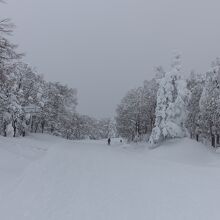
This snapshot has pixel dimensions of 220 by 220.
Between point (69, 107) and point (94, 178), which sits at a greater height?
point (69, 107)

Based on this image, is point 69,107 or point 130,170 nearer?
point 130,170

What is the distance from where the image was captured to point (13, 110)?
49.3 meters

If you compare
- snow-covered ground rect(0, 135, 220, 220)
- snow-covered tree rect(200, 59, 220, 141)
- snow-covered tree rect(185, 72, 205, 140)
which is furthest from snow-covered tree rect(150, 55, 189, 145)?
snow-covered ground rect(0, 135, 220, 220)

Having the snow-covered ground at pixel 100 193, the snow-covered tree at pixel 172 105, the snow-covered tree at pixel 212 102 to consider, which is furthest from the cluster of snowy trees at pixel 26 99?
the snow-covered tree at pixel 212 102

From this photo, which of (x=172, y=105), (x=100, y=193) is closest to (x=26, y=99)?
(x=172, y=105)

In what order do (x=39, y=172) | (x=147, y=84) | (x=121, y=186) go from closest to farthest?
(x=121, y=186), (x=39, y=172), (x=147, y=84)

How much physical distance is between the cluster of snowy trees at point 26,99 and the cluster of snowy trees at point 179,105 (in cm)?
1532

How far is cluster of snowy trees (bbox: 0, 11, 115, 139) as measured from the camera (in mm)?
25984

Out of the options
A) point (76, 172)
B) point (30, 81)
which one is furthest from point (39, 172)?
point (30, 81)

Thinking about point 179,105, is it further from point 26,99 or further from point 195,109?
point 26,99

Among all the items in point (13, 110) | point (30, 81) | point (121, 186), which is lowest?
point (121, 186)

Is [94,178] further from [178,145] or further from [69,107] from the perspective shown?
[69,107]

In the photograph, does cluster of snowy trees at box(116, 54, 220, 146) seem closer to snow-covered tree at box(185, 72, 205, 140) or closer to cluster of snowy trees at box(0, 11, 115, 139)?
snow-covered tree at box(185, 72, 205, 140)

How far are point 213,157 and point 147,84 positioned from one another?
39.5 metres
